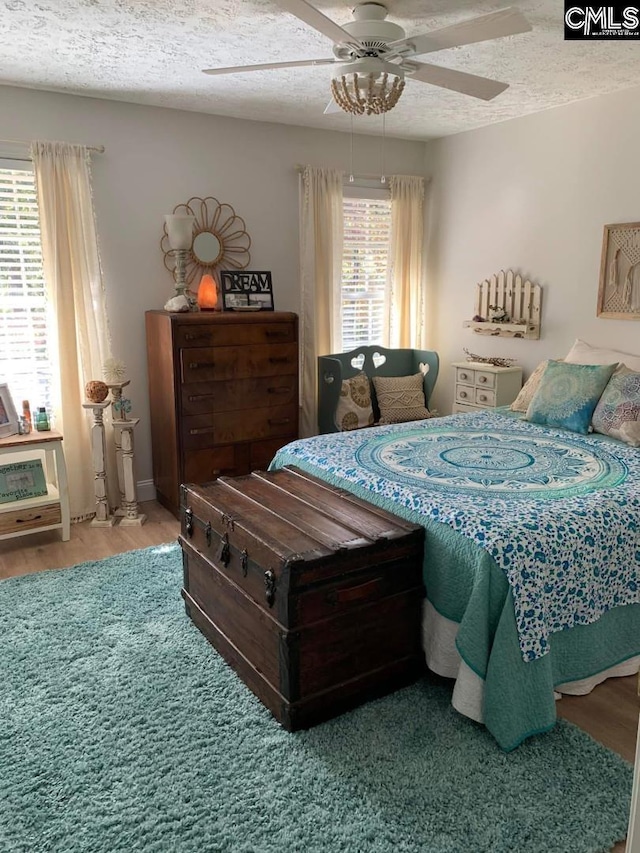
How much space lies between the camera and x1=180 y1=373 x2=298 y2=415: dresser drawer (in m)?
3.98

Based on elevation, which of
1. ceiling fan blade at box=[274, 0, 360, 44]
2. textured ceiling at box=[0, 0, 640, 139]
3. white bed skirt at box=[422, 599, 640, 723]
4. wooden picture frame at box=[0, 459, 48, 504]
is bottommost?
white bed skirt at box=[422, 599, 640, 723]

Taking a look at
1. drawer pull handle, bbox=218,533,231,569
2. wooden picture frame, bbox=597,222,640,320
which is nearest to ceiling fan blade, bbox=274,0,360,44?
drawer pull handle, bbox=218,533,231,569

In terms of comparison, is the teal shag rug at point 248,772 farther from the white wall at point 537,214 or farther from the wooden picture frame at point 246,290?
the white wall at point 537,214

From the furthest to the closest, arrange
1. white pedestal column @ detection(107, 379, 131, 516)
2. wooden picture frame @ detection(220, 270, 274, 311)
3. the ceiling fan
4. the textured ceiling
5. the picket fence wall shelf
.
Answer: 1. the picket fence wall shelf
2. wooden picture frame @ detection(220, 270, 274, 311)
3. white pedestal column @ detection(107, 379, 131, 516)
4. the textured ceiling
5. the ceiling fan

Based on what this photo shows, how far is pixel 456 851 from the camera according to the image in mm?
1711

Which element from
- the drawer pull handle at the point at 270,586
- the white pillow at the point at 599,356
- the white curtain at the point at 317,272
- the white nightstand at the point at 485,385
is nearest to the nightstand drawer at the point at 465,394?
the white nightstand at the point at 485,385

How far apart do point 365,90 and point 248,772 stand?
97.7 inches

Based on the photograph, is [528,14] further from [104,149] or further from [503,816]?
[503,816]

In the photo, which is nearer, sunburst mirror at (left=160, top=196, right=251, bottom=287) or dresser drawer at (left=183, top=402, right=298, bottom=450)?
dresser drawer at (left=183, top=402, right=298, bottom=450)

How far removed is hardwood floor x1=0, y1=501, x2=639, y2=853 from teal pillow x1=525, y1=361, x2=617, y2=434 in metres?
1.40

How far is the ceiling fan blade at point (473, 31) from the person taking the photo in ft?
6.89

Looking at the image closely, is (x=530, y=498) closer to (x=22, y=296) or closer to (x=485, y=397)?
(x=485, y=397)

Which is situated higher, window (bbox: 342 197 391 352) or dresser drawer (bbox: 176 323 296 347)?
window (bbox: 342 197 391 352)

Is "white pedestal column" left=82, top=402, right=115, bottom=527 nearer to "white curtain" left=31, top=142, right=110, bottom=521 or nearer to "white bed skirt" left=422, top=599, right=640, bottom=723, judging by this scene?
"white curtain" left=31, top=142, right=110, bottom=521
